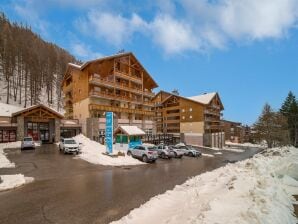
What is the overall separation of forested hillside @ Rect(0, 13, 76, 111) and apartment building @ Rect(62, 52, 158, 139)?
21.5 m

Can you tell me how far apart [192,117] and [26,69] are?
56.2 m

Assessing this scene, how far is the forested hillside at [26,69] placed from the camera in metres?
71.0

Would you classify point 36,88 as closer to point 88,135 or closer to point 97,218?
point 88,135

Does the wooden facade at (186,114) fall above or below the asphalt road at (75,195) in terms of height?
above

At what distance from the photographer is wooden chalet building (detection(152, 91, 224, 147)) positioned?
222 feet

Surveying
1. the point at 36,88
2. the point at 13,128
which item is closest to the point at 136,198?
the point at 13,128

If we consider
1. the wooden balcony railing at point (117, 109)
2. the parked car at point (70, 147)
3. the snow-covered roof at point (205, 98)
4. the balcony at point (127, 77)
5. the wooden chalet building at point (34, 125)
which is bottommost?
the parked car at point (70, 147)

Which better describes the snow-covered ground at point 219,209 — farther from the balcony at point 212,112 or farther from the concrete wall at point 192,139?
the balcony at point 212,112

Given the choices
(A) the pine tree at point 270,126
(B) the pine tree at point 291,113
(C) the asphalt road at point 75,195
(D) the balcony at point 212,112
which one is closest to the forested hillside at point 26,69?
(D) the balcony at point 212,112

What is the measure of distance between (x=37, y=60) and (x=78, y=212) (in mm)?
85030

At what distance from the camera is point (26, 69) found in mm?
77125

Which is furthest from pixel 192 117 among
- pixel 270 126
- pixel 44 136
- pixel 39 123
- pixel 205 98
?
pixel 39 123

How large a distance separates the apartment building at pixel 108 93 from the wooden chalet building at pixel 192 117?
49.6 ft

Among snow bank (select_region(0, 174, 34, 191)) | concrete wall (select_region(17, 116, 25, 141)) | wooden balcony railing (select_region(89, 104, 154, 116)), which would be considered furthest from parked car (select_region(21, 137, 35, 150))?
snow bank (select_region(0, 174, 34, 191))
